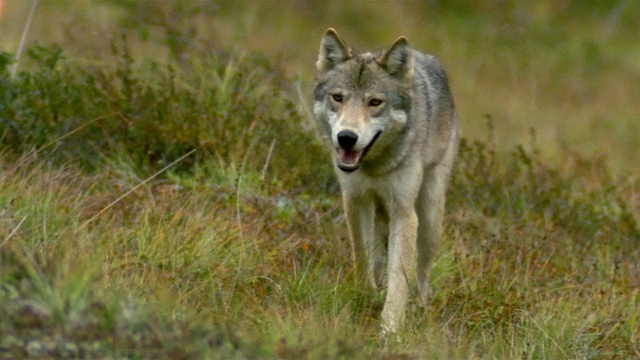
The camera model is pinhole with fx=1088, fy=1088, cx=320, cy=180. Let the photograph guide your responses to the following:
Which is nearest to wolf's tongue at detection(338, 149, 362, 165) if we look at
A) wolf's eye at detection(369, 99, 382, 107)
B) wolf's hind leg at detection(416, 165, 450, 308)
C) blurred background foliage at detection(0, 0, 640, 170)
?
wolf's eye at detection(369, 99, 382, 107)

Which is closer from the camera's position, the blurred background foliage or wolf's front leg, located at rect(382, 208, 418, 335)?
wolf's front leg, located at rect(382, 208, 418, 335)

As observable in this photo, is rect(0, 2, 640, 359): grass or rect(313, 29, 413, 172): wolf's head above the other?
rect(313, 29, 413, 172): wolf's head

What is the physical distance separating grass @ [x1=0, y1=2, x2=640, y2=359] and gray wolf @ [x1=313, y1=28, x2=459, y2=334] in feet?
0.76

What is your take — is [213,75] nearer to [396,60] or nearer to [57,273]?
[396,60]

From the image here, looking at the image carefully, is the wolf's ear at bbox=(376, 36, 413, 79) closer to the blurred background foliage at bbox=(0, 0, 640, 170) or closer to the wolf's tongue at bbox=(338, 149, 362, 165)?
the wolf's tongue at bbox=(338, 149, 362, 165)

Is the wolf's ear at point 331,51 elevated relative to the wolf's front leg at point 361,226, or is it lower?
elevated

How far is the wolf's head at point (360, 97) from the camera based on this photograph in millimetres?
6125

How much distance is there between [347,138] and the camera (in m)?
6.04

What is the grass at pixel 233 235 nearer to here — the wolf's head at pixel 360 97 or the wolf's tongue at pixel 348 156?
the wolf's tongue at pixel 348 156

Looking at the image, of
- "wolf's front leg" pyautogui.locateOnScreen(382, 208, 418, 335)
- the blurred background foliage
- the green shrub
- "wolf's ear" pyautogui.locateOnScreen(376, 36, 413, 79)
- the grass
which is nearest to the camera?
the grass

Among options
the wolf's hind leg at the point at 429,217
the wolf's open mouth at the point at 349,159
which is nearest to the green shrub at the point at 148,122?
the wolf's hind leg at the point at 429,217

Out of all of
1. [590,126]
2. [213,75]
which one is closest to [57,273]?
[213,75]

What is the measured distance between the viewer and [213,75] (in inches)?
356

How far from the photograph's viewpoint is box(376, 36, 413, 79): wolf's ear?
256 inches
